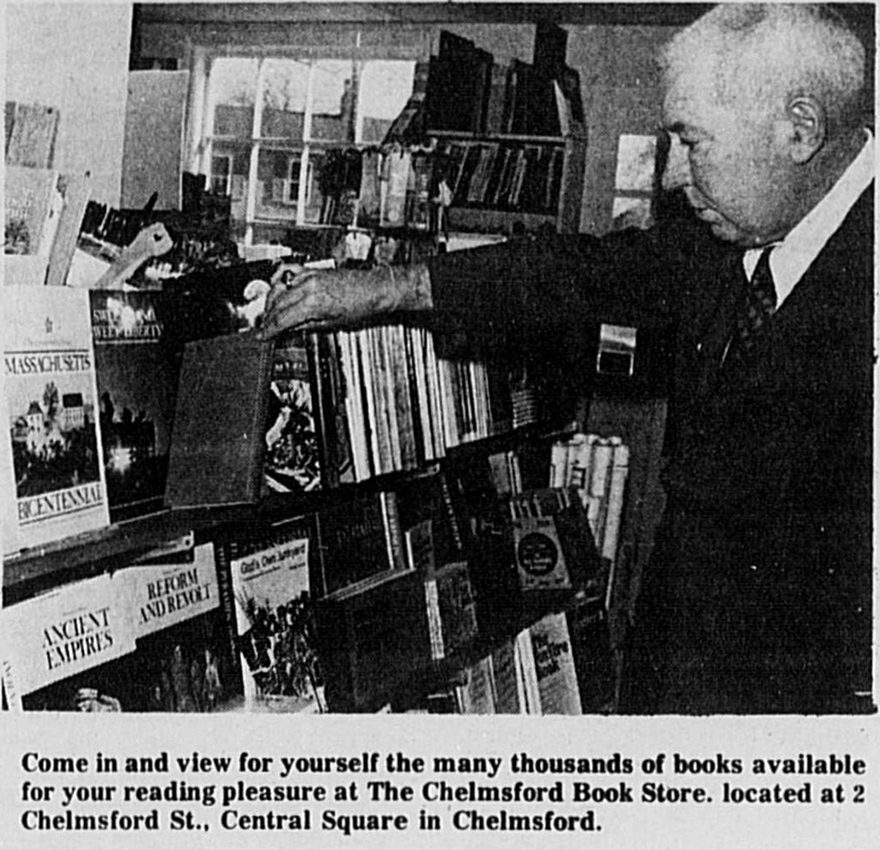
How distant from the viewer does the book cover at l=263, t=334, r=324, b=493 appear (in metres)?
1.57

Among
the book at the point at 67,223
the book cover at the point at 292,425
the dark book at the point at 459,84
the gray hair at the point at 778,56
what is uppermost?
the dark book at the point at 459,84

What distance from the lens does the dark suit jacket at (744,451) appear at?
1.47m

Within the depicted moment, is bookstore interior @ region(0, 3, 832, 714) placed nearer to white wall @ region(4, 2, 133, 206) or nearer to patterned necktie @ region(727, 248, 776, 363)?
white wall @ region(4, 2, 133, 206)

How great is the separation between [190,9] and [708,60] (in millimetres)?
752

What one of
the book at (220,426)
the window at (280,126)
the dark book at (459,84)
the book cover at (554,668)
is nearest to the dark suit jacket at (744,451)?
the book at (220,426)

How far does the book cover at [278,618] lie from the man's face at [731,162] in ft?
2.30

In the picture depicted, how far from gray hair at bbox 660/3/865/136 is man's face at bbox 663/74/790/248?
0.08ft

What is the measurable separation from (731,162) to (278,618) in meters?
0.84

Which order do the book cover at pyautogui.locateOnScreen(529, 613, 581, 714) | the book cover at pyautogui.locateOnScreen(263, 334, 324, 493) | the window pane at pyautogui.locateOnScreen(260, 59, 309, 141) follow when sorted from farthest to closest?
the window pane at pyautogui.locateOnScreen(260, 59, 309, 141), the book cover at pyautogui.locateOnScreen(529, 613, 581, 714), the book cover at pyautogui.locateOnScreen(263, 334, 324, 493)

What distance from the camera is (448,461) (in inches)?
79.2

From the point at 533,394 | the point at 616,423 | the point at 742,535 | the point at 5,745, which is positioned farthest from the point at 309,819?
the point at 616,423

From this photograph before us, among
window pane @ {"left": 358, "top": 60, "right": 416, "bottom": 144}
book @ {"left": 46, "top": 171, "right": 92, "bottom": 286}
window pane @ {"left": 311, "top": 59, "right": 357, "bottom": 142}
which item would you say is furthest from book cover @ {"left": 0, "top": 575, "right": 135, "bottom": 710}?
window pane @ {"left": 358, "top": 60, "right": 416, "bottom": 144}

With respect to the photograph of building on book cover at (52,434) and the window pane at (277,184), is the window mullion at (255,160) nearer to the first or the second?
the window pane at (277,184)

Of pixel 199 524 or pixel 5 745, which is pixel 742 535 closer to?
pixel 199 524
